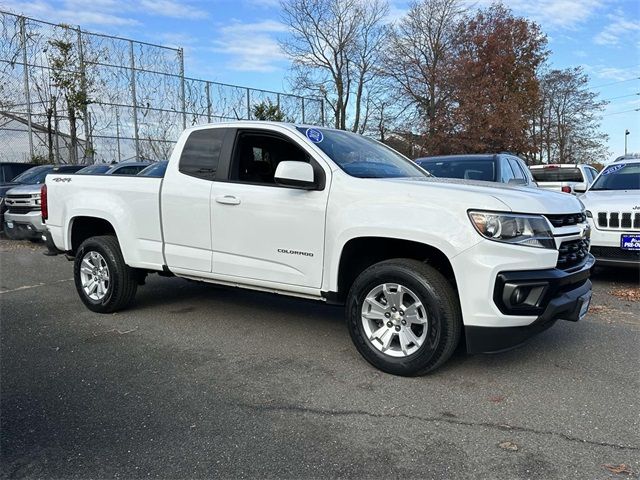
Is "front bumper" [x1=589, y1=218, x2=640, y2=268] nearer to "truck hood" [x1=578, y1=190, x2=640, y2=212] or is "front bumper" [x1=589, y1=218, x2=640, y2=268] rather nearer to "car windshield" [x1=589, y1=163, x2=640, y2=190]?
"truck hood" [x1=578, y1=190, x2=640, y2=212]

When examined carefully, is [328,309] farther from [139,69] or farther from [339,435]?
[139,69]

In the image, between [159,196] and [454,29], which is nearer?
[159,196]

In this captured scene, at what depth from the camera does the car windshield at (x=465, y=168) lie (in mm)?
7824

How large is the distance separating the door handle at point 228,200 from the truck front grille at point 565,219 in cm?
250

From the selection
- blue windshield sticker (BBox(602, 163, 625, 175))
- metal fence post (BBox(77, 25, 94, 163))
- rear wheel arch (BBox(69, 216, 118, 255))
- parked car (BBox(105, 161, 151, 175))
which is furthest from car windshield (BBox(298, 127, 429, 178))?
metal fence post (BBox(77, 25, 94, 163))

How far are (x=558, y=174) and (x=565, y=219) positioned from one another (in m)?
12.1

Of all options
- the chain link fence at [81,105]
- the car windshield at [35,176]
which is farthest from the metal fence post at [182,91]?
the car windshield at [35,176]

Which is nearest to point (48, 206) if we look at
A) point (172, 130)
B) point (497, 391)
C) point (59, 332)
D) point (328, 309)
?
point (59, 332)

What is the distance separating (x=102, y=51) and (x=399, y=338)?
72.5 ft

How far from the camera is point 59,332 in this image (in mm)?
5090

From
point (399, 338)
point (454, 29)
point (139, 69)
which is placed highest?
point (454, 29)

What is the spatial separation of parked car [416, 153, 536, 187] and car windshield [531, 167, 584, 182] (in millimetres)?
7011

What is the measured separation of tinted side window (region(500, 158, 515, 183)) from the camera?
25.7 ft

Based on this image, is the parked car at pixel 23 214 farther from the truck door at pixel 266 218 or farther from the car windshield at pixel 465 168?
the car windshield at pixel 465 168
